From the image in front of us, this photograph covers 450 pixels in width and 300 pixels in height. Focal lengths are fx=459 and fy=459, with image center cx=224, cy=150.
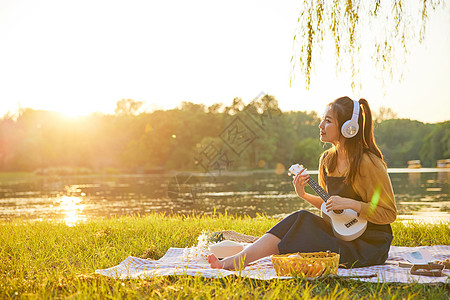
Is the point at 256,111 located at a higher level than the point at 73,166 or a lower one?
higher

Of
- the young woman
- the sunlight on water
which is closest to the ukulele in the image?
the young woman

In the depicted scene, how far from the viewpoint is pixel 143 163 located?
5734 cm

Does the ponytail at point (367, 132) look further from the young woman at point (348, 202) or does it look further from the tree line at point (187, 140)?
the tree line at point (187, 140)

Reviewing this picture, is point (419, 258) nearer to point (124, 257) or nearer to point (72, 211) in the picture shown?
point (124, 257)

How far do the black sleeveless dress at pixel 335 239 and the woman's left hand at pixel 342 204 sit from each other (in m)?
0.16

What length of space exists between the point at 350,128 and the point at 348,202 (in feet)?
1.80

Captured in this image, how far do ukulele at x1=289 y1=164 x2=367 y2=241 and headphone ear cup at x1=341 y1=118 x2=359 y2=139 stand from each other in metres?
0.43

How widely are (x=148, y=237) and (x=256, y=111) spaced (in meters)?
46.3

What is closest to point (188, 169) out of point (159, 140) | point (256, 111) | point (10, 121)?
point (159, 140)

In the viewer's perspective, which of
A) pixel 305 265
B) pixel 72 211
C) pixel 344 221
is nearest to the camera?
pixel 305 265

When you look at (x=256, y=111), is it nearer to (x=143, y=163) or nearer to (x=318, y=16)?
(x=143, y=163)

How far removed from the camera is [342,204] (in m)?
3.33

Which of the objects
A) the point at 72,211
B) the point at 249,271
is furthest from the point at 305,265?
the point at 72,211

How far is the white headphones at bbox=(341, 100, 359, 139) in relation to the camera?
3.41 metres
